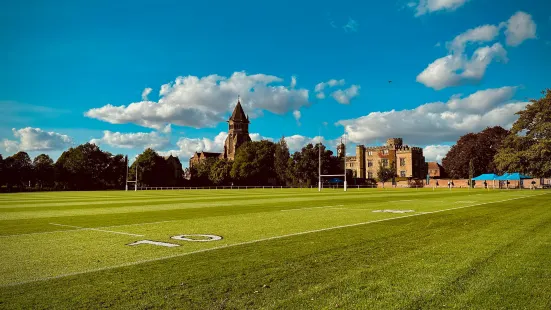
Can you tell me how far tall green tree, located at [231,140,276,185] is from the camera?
99656 mm

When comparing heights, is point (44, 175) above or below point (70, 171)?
Answer: below

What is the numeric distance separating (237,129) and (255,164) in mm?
56370

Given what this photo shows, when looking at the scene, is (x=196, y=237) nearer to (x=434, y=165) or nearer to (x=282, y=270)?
(x=282, y=270)

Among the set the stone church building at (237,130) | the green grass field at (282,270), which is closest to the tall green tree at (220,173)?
the stone church building at (237,130)

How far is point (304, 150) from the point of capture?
313ft

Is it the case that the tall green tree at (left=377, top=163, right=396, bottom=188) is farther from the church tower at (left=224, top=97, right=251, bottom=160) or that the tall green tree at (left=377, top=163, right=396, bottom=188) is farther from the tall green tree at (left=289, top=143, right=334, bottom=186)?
the church tower at (left=224, top=97, right=251, bottom=160)

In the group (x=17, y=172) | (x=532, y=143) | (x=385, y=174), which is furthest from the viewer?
(x=385, y=174)

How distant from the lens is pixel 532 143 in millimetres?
43281

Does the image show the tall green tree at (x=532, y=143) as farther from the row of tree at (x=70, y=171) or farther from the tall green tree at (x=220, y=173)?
the row of tree at (x=70, y=171)

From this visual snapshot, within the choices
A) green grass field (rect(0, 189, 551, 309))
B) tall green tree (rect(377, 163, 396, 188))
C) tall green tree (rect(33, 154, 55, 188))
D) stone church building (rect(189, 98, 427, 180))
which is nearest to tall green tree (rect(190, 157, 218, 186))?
stone church building (rect(189, 98, 427, 180))

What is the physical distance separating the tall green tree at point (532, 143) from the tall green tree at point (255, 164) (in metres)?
62.3

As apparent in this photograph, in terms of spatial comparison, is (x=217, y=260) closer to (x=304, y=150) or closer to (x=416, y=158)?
(x=304, y=150)

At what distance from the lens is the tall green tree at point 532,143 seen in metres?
39.2

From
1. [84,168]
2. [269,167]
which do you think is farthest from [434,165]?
[84,168]
